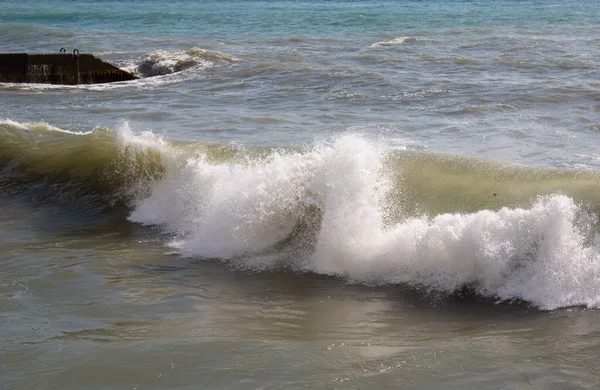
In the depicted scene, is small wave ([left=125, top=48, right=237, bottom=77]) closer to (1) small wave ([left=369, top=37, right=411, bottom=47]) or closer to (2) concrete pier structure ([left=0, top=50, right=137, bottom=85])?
(2) concrete pier structure ([left=0, top=50, right=137, bottom=85])

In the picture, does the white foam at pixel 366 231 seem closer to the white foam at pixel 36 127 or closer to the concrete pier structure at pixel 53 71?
the white foam at pixel 36 127

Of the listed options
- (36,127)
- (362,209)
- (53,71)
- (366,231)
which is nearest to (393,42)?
(53,71)

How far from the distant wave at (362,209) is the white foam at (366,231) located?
1 centimetres

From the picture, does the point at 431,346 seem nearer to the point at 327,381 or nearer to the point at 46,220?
the point at 327,381

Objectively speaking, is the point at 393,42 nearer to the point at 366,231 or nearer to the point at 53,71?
the point at 53,71

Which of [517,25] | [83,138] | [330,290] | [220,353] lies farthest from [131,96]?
[517,25]

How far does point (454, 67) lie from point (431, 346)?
13.8 m

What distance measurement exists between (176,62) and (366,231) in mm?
14303

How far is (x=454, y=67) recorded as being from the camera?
60.1 feet

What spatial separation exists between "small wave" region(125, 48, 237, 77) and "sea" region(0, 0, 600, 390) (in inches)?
200

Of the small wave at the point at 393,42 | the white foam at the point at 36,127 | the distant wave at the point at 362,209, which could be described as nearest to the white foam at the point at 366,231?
the distant wave at the point at 362,209

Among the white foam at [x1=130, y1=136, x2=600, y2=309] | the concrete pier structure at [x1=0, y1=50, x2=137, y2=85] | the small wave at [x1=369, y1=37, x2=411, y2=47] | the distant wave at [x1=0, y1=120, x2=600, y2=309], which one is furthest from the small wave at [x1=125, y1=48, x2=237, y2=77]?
the white foam at [x1=130, y1=136, x2=600, y2=309]

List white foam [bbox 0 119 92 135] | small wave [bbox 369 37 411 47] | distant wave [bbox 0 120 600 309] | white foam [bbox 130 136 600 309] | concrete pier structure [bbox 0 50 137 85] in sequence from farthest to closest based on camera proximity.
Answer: small wave [bbox 369 37 411 47]
concrete pier structure [bbox 0 50 137 85]
white foam [bbox 0 119 92 135]
distant wave [bbox 0 120 600 309]
white foam [bbox 130 136 600 309]

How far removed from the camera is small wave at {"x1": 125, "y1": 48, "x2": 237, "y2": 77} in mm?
20297
